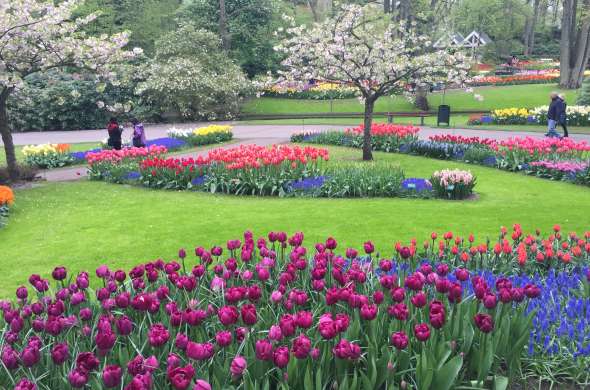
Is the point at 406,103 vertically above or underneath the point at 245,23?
underneath

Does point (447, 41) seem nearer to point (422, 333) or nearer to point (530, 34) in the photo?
point (422, 333)

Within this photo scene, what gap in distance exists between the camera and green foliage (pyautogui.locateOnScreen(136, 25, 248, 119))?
30922 mm

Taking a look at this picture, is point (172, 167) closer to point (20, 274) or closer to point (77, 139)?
point (20, 274)

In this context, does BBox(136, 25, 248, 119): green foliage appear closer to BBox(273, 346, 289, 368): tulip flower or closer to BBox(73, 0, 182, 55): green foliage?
BBox(73, 0, 182, 55): green foliage

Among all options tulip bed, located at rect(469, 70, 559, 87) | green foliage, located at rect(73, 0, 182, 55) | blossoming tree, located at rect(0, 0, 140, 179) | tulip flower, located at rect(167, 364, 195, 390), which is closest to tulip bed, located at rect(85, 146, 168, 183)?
blossoming tree, located at rect(0, 0, 140, 179)

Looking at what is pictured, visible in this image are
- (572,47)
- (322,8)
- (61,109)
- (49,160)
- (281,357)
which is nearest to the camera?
(281,357)

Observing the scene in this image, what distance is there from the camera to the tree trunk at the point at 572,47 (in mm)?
34156

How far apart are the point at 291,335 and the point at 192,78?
2960 cm

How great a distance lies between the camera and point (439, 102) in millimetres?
35312

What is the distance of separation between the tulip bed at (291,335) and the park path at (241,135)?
12270 millimetres

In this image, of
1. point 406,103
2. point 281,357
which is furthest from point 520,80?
point 281,357

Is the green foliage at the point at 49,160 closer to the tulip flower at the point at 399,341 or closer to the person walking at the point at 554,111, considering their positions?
the person walking at the point at 554,111

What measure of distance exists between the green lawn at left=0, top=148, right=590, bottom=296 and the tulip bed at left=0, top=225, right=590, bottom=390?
2974 mm

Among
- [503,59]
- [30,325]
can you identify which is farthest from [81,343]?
[503,59]
